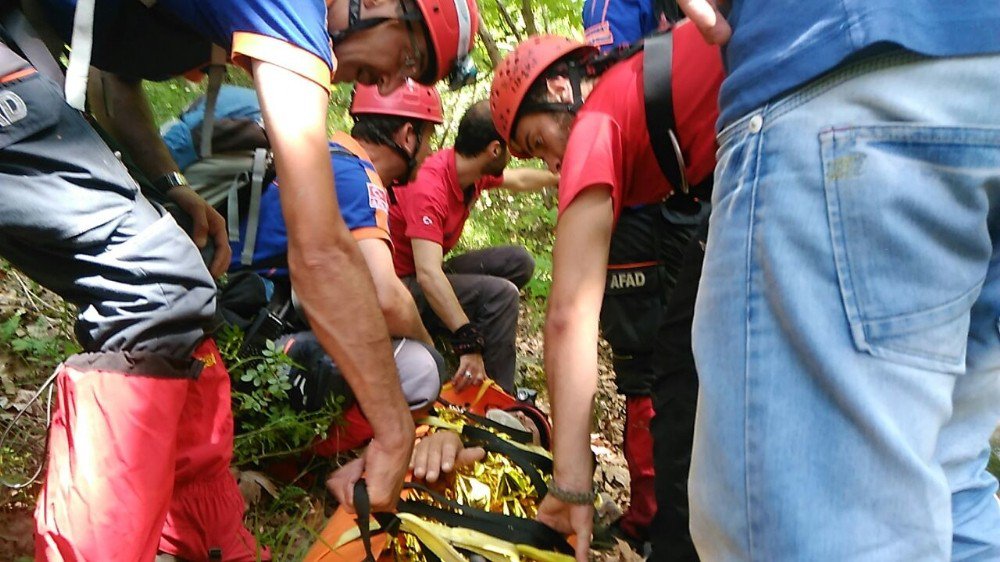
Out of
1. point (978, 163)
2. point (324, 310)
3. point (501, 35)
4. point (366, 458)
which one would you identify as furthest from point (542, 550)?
point (501, 35)

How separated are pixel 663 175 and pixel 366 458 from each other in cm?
120

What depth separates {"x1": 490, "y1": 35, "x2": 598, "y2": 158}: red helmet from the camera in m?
2.39

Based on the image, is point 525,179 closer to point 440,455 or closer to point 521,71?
point 521,71

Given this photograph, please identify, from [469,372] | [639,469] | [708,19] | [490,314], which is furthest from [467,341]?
[708,19]

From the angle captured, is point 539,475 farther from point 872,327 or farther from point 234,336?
point 872,327

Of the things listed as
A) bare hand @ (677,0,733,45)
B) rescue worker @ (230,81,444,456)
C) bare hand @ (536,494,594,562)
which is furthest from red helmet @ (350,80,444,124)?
bare hand @ (677,0,733,45)

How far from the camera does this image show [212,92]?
1964 millimetres

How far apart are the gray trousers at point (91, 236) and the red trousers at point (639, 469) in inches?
71.3

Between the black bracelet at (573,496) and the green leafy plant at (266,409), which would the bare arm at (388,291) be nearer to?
the green leafy plant at (266,409)

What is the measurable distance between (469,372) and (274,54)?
239 centimetres

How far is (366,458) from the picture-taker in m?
1.73

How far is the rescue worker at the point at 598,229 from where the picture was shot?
67.6 inches

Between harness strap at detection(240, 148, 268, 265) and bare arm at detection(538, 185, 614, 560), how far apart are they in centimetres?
158

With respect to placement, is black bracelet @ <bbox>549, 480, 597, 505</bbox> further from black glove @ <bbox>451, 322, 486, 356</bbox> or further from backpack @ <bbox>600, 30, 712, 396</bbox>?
black glove @ <bbox>451, 322, 486, 356</bbox>
